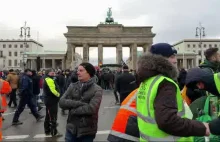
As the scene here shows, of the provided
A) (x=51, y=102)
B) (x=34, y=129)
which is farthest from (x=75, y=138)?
(x=34, y=129)

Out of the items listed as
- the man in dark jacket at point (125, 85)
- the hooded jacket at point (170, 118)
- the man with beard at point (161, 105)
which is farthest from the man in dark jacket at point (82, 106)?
the man in dark jacket at point (125, 85)

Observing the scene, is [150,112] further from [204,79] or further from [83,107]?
[83,107]

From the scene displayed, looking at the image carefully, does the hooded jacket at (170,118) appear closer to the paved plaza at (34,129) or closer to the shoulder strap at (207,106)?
the shoulder strap at (207,106)

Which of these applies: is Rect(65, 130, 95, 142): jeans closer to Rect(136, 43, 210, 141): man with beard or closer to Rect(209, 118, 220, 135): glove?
Rect(136, 43, 210, 141): man with beard

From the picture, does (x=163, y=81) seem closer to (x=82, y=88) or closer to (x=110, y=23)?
(x=82, y=88)

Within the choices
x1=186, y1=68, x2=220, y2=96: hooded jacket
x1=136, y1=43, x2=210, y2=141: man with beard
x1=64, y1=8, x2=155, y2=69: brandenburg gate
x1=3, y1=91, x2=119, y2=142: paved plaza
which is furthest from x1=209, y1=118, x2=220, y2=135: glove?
x1=64, y1=8, x2=155, y2=69: brandenburg gate

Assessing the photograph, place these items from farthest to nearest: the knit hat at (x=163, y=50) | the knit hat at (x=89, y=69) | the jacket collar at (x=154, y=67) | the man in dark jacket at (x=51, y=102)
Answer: the man in dark jacket at (x=51, y=102) < the knit hat at (x=89, y=69) < the knit hat at (x=163, y=50) < the jacket collar at (x=154, y=67)

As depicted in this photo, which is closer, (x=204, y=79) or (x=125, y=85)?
(x=204, y=79)

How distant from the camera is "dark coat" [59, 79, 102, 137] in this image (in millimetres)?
4234

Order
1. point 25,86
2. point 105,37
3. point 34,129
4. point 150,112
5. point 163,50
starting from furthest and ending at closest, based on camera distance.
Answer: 1. point 105,37
2. point 25,86
3. point 34,129
4. point 163,50
5. point 150,112

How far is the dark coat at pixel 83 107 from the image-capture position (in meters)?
4.23

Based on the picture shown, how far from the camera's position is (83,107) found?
4.23 m

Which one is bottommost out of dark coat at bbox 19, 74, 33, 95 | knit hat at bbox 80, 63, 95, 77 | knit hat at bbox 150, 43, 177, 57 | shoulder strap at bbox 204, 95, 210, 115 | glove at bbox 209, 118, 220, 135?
dark coat at bbox 19, 74, 33, 95

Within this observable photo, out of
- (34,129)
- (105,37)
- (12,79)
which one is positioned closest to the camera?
(34,129)
